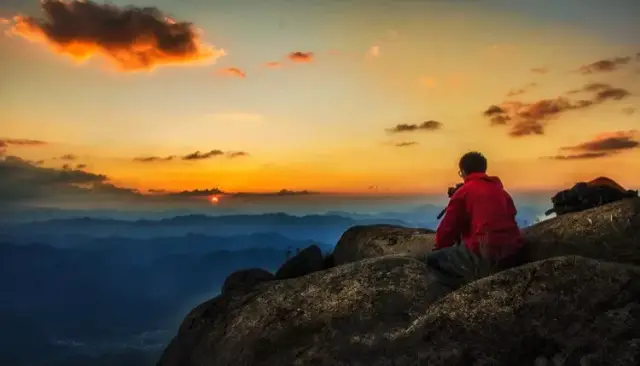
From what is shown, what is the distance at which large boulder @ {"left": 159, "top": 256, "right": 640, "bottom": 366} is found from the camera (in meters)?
9.08

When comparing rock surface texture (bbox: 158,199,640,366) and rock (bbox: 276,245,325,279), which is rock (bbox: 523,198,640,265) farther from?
rock (bbox: 276,245,325,279)

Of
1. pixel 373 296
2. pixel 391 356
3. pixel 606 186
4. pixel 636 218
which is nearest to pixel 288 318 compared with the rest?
pixel 373 296

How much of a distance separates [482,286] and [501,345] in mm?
1526

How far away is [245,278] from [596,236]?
9.23 meters

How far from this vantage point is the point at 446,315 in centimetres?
1011

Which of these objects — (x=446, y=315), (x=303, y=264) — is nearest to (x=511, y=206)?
(x=446, y=315)

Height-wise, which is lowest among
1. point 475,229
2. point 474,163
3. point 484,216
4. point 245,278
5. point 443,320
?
point 245,278

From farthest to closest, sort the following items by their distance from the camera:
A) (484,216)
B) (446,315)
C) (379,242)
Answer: (379,242), (484,216), (446,315)

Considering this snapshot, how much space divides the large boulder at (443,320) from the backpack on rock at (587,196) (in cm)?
653

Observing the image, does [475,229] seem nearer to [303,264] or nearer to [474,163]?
[474,163]

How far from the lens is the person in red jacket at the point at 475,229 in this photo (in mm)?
12461

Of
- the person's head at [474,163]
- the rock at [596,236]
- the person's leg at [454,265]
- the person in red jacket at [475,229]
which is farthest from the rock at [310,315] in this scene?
the rock at [596,236]

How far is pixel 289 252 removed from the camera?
62.7ft

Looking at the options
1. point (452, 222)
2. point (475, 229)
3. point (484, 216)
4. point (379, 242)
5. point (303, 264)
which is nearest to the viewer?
point (484, 216)
